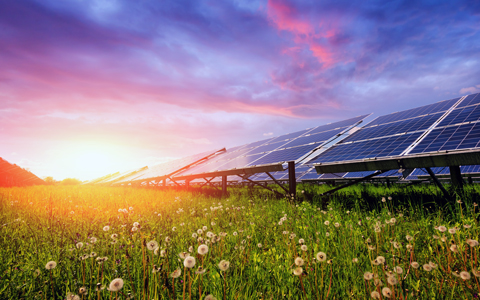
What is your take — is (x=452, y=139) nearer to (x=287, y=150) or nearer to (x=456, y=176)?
(x=456, y=176)

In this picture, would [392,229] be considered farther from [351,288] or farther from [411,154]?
[411,154]

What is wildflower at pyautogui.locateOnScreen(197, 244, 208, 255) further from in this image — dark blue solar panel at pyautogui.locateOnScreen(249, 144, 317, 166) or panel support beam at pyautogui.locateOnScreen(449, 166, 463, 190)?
panel support beam at pyautogui.locateOnScreen(449, 166, 463, 190)

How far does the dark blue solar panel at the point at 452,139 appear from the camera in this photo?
17.2ft

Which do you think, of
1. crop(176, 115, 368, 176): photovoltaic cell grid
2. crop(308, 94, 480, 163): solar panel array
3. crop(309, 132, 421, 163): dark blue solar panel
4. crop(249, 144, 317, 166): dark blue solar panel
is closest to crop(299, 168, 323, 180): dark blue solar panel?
crop(176, 115, 368, 176): photovoltaic cell grid

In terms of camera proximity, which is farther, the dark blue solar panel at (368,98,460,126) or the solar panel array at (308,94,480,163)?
the dark blue solar panel at (368,98,460,126)

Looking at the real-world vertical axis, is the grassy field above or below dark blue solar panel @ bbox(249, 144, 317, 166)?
below

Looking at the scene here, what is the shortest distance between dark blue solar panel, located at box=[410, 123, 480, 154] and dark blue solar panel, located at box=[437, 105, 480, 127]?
66 centimetres

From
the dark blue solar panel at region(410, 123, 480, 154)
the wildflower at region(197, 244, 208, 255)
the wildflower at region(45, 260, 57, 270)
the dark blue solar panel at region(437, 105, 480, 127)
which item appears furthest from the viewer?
the dark blue solar panel at region(437, 105, 480, 127)

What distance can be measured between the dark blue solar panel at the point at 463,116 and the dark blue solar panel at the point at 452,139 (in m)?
0.66

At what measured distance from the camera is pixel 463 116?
781 centimetres

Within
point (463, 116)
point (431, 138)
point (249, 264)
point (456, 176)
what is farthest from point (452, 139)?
point (249, 264)

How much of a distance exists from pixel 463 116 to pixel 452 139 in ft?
10.2

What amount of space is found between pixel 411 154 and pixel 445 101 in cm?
919

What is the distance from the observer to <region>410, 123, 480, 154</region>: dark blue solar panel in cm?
525
